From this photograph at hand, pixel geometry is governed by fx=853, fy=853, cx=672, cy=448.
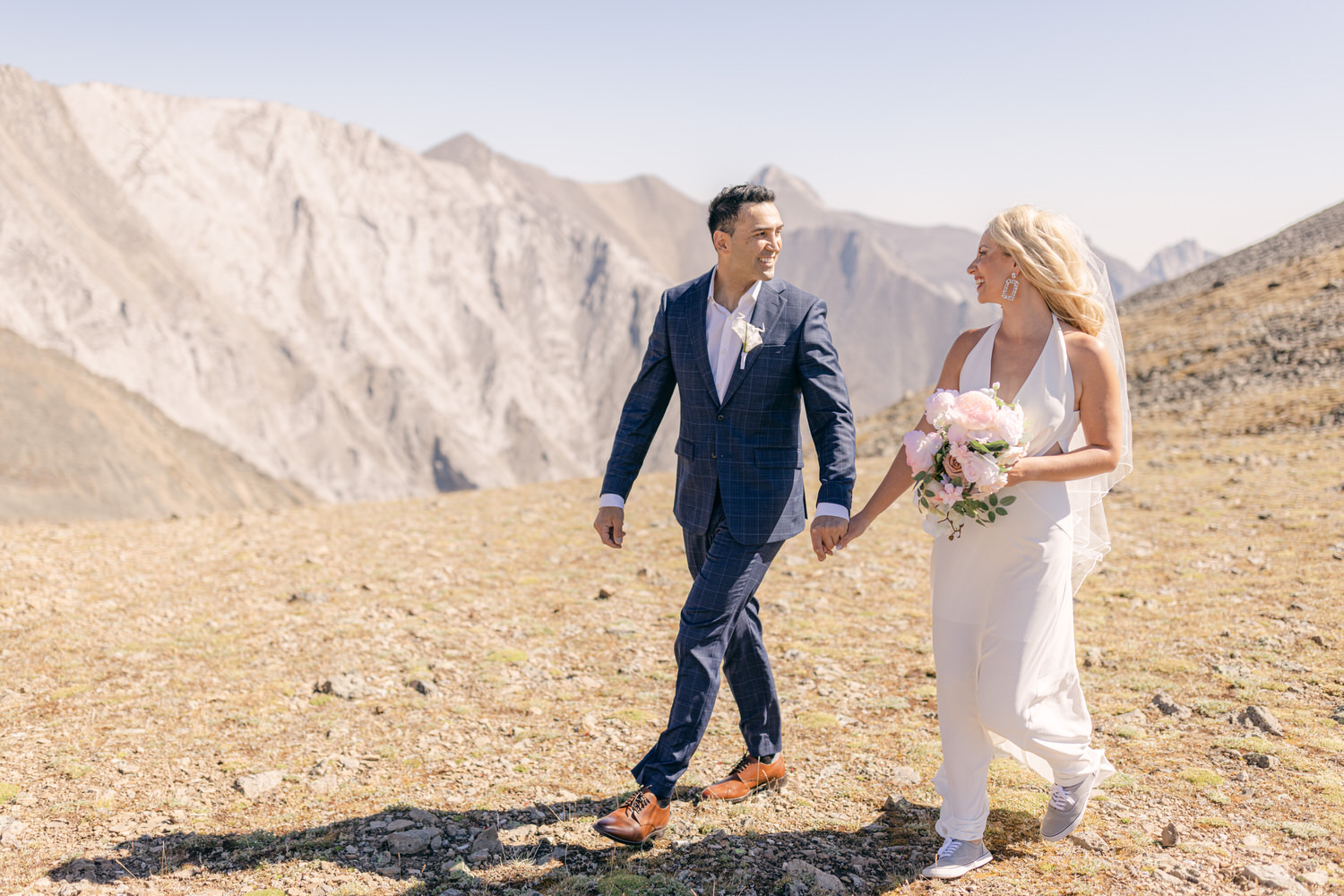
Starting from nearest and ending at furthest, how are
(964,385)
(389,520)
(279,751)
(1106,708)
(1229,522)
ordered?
(964,385), (279,751), (1106,708), (1229,522), (389,520)

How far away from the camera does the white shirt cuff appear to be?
3.62 meters

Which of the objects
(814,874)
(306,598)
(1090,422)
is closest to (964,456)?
(1090,422)

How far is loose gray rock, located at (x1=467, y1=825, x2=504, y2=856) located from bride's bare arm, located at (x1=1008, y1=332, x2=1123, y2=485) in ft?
8.84

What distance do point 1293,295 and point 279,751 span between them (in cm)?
2730

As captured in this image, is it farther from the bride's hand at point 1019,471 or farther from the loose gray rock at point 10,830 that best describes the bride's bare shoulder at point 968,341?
the loose gray rock at point 10,830

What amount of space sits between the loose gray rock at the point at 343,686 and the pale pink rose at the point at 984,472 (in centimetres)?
432

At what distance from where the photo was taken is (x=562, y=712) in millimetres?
5375

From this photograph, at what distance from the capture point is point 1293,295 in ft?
76.5

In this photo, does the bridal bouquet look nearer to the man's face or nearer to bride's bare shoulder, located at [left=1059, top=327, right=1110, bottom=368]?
bride's bare shoulder, located at [left=1059, top=327, right=1110, bottom=368]

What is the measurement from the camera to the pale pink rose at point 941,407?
3223mm

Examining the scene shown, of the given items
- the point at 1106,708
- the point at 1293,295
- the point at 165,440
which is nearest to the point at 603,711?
the point at 1106,708

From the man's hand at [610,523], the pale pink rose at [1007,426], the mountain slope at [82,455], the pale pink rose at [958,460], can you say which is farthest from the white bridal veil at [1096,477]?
the mountain slope at [82,455]

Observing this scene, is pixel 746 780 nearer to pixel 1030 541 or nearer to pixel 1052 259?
pixel 1030 541

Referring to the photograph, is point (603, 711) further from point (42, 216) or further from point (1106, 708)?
point (42, 216)
